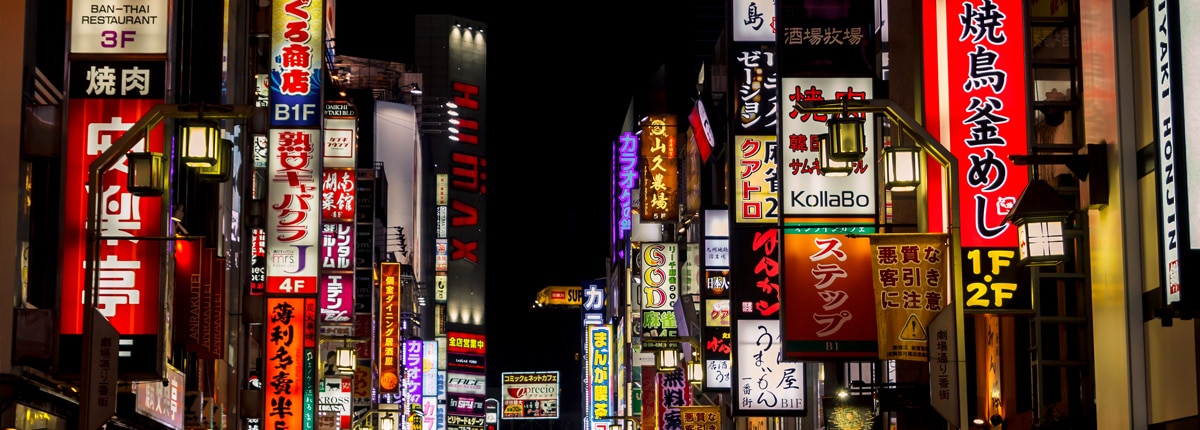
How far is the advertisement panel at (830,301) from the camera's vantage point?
894 inches

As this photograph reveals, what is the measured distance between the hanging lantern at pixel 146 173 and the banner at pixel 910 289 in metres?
8.52

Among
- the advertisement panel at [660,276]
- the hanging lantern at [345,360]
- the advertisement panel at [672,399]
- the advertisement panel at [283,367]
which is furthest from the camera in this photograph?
the advertisement panel at [672,399]

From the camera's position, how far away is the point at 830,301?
22984 millimetres

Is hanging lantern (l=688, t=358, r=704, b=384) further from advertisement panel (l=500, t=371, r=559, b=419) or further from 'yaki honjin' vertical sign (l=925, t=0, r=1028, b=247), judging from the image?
advertisement panel (l=500, t=371, r=559, b=419)

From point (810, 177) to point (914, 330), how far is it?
7.40m

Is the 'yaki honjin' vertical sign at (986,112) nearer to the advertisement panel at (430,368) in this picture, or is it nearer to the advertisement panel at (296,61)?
the advertisement panel at (296,61)

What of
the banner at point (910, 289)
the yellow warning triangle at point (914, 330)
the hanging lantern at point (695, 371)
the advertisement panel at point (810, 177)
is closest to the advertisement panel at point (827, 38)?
the advertisement panel at point (810, 177)

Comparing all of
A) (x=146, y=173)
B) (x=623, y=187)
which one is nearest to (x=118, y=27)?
(x=146, y=173)

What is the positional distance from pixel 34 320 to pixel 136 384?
11.9 ft

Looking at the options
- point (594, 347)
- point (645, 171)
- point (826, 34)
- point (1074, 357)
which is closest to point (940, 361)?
point (1074, 357)

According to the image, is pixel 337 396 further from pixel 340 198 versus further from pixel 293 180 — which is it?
pixel 293 180

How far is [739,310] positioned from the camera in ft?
103

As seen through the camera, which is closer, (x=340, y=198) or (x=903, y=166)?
(x=903, y=166)

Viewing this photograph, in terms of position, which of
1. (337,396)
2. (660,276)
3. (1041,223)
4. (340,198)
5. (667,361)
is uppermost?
(340,198)
